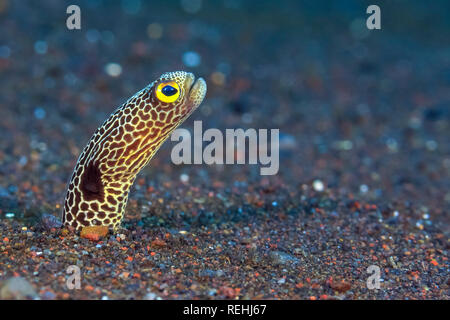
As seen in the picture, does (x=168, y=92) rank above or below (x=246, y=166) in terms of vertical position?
above

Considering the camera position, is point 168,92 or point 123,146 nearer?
point 168,92

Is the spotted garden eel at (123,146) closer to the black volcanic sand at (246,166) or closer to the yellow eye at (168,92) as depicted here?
the yellow eye at (168,92)

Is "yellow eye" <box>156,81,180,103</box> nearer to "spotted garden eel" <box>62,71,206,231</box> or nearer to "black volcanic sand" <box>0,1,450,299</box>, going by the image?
"spotted garden eel" <box>62,71,206,231</box>

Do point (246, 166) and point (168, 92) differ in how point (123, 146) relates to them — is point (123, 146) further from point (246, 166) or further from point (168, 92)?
point (246, 166)

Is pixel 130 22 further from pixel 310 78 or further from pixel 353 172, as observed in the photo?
pixel 353 172

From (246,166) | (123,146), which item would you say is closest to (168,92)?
(123,146)

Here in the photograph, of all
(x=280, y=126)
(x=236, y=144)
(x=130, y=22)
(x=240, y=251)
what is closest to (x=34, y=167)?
(x=236, y=144)

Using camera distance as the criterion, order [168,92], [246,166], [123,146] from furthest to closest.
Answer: [246,166] → [123,146] → [168,92]
